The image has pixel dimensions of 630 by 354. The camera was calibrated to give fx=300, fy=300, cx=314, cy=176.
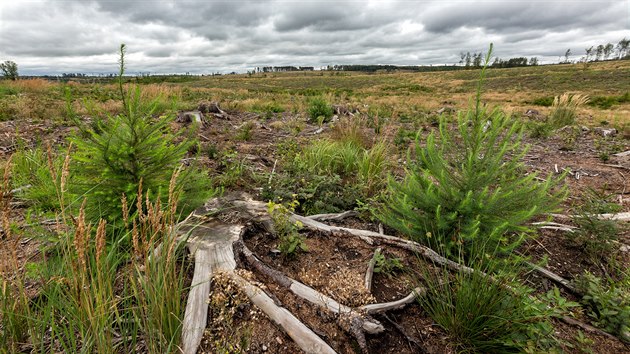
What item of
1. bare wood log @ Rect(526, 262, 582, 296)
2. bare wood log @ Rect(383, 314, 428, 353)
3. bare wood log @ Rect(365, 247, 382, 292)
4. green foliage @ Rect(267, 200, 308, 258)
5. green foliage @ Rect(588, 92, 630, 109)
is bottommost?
bare wood log @ Rect(526, 262, 582, 296)

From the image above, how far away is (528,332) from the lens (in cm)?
169

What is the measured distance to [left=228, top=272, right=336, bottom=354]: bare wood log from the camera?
174cm

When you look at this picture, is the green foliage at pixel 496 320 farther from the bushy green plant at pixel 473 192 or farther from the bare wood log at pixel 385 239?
the bare wood log at pixel 385 239

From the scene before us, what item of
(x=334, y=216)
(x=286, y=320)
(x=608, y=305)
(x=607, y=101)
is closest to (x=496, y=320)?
(x=608, y=305)

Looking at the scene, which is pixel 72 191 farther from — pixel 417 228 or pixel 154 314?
pixel 417 228

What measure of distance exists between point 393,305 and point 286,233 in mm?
1167

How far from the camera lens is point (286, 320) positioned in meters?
1.88

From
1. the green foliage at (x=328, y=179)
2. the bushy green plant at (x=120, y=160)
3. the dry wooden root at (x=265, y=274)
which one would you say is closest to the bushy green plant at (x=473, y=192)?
the dry wooden root at (x=265, y=274)

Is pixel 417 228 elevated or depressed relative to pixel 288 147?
depressed

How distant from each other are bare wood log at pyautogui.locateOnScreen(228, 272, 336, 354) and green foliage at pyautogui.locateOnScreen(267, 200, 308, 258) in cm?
57

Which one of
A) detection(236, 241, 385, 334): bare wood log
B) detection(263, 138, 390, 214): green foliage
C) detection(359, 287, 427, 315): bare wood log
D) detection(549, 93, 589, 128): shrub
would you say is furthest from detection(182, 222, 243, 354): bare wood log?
detection(549, 93, 589, 128): shrub

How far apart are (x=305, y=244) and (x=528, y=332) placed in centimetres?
169

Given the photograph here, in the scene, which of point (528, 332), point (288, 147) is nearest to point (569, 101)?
point (288, 147)

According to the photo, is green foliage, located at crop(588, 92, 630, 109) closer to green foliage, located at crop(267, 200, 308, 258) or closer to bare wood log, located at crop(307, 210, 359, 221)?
bare wood log, located at crop(307, 210, 359, 221)
